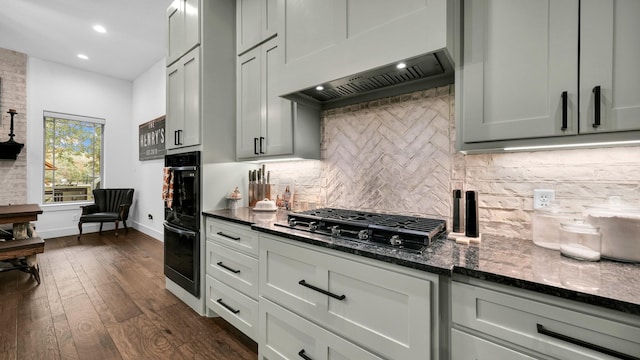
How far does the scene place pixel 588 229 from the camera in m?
1.06

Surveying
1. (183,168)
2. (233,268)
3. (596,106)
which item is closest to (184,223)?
(183,168)

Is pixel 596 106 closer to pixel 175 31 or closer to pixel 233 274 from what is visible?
pixel 233 274

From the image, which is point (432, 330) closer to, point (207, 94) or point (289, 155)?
point (289, 155)

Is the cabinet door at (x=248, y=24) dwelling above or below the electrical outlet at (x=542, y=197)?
above

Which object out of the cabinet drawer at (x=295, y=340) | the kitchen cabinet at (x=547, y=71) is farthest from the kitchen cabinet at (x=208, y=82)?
the kitchen cabinet at (x=547, y=71)

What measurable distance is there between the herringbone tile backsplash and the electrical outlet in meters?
0.43

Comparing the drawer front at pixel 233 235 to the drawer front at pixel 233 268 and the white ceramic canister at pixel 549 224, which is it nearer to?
the drawer front at pixel 233 268

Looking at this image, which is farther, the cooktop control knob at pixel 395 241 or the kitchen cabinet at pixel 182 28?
the kitchen cabinet at pixel 182 28

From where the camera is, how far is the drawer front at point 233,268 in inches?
72.6

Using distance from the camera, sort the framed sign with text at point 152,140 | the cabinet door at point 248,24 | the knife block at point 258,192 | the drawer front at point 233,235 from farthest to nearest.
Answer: the framed sign with text at point 152,140, the knife block at point 258,192, the cabinet door at point 248,24, the drawer front at point 233,235

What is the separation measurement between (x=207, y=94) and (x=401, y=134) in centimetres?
175

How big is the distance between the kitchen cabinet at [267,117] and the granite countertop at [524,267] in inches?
38.2

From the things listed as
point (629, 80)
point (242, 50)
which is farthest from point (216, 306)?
point (629, 80)

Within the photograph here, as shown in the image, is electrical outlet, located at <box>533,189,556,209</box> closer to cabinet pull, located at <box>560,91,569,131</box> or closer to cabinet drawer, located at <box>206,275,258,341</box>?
cabinet pull, located at <box>560,91,569,131</box>
